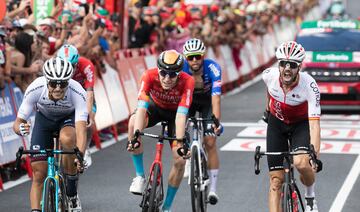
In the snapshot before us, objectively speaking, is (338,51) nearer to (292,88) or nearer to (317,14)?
(292,88)

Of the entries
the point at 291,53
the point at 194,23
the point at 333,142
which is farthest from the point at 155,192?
the point at 194,23

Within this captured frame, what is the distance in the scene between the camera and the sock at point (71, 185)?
10.9m

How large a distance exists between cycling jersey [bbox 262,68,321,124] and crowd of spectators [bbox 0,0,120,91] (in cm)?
502

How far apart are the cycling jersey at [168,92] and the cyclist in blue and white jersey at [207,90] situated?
1093mm

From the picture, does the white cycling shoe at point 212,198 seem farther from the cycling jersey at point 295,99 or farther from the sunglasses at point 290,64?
the sunglasses at point 290,64

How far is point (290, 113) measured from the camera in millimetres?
10336

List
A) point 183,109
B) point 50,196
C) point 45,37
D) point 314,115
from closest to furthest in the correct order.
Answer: point 50,196 → point 314,115 → point 183,109 → point 45,37

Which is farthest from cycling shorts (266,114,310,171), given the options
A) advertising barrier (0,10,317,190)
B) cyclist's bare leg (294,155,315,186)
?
advertising barrier (0,10,317,190)

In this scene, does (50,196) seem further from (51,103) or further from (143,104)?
(143,104)

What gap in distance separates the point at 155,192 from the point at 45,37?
253 inches

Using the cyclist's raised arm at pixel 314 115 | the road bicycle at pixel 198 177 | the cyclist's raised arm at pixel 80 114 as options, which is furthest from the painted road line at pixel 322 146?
the cyclist's raised arm at pixel 80 114

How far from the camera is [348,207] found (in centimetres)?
1238

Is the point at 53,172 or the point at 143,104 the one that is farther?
the point at 143,104

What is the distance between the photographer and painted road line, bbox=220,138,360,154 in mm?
17727
